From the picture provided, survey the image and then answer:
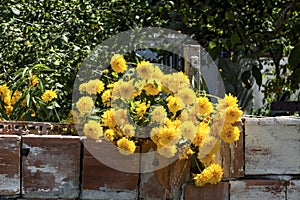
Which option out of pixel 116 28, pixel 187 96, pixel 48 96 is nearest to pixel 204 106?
pixel 187 96

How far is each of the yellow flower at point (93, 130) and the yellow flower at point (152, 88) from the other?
0.17 meters

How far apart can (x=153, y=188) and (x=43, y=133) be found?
1.14 ft

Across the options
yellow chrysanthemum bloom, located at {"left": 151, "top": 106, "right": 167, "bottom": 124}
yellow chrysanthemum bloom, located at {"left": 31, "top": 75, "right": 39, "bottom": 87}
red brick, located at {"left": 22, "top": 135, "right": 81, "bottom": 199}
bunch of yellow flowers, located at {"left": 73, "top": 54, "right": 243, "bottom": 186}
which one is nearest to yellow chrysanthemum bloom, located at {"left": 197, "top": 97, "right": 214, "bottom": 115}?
bunch of yellow flowers, located at {"left": 73, "top": 54, "right": 243, "bottom": 186}

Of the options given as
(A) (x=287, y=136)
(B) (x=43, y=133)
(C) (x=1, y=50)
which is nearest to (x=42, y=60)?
(C) (x=1, y=50)

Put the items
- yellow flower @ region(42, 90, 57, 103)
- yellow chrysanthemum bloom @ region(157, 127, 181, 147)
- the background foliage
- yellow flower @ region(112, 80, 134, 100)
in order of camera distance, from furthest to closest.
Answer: the background foliage, yellow flower @ region(42, 90, 57, 103), yellow flower @ region(112, 80, 134, 100), yellow chrysanthemum bloom @ region(157, 127, 181, 147)

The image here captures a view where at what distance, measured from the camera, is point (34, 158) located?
1.56 m

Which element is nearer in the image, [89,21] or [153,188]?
[153,188]

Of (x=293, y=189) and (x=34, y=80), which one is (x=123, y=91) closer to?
(x=34, y=80)

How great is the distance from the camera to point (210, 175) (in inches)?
62.1

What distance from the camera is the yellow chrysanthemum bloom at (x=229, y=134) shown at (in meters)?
1.58

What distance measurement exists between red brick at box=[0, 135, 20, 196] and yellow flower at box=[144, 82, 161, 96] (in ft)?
1.24

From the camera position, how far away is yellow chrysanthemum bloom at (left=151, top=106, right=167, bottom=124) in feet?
5.10

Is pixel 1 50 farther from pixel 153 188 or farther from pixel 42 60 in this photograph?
pixel 153 188

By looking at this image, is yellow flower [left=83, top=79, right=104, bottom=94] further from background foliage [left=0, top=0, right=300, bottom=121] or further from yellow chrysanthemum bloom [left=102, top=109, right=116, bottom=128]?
background foliage [left=0, top=0, right=300, bottom=121]
